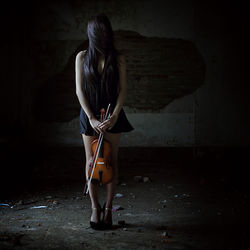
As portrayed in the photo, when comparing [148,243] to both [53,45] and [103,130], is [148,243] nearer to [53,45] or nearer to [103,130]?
[103,130]

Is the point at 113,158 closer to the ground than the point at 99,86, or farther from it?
closer to the ground

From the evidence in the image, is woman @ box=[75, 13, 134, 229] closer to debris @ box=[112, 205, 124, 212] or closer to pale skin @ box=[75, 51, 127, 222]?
pale skin @ box=[75, 51, 127, 222]

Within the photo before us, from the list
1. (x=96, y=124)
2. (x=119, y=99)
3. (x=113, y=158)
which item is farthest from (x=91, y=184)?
(x=119, y=99)

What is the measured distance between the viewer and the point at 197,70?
20.3 feet

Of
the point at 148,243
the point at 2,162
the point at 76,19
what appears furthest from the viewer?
the point at 76,19

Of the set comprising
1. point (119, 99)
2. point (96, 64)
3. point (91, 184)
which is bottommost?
point (91, 184)

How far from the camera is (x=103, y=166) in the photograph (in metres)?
3.05

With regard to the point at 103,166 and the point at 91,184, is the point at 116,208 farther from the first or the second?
the point at 103,166

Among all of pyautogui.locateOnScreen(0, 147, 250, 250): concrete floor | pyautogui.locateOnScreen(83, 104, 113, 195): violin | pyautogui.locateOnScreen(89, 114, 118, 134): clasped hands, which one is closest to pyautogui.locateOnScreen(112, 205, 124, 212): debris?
pyautogui.locateOnScreen(0, 147, 250, 250): concrete floor

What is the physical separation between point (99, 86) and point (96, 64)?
0.58 feet

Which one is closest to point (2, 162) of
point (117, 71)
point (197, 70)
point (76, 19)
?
point (76, 19)

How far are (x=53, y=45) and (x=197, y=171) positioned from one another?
114 inches

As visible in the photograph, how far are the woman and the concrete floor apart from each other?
0.37m

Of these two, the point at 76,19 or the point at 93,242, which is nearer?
the point at 93,242
